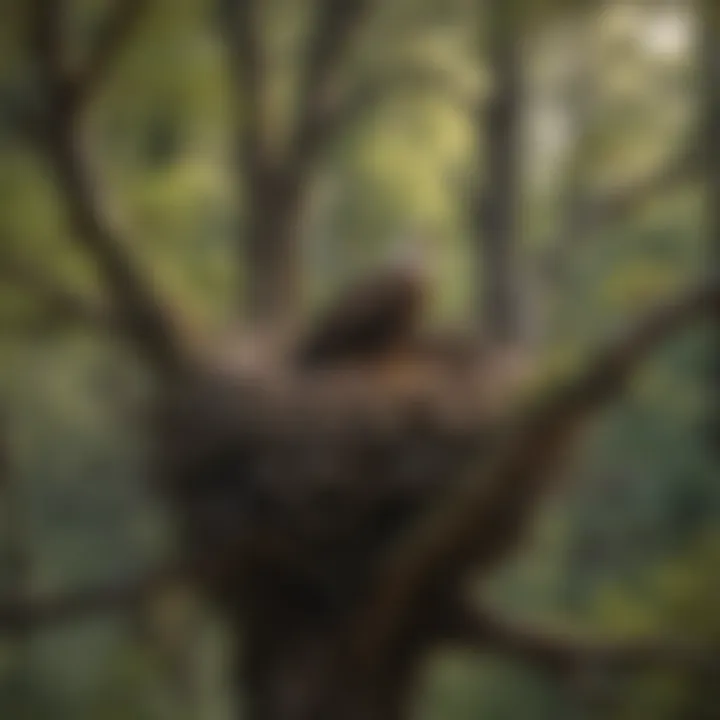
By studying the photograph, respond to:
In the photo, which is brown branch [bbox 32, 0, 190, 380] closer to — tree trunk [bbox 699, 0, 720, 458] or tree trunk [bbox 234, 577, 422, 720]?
tree trunk [bbox 234, 577, 422, 720]

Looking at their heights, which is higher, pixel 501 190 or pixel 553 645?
pixel 501 190

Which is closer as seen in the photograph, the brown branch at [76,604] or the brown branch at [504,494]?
the brown branch at [504,494]

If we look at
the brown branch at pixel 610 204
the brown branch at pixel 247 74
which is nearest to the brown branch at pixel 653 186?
the brown branch at pixel 610 204

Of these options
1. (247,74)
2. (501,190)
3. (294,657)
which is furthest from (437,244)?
(294,657)

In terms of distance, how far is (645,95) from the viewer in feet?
2.68

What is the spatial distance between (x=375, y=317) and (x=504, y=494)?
12cm

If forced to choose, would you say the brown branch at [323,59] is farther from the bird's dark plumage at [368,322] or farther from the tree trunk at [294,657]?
the tree trunk at [294,657]

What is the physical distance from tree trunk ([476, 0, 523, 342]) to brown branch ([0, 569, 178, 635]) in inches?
9.8

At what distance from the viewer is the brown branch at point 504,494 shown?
735 millimetres

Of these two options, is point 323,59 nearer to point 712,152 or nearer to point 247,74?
point 247,74

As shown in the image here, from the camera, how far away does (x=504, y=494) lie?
804 mm

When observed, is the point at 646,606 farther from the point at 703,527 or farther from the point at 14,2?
the point at 14,2

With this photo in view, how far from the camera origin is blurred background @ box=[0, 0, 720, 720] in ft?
2.63

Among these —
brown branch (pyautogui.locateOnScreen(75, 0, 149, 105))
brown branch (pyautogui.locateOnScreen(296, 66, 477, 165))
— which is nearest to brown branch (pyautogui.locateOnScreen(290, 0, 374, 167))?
brown branch (pyautogui.locateOnScreen(296, 66, 477, 165))
